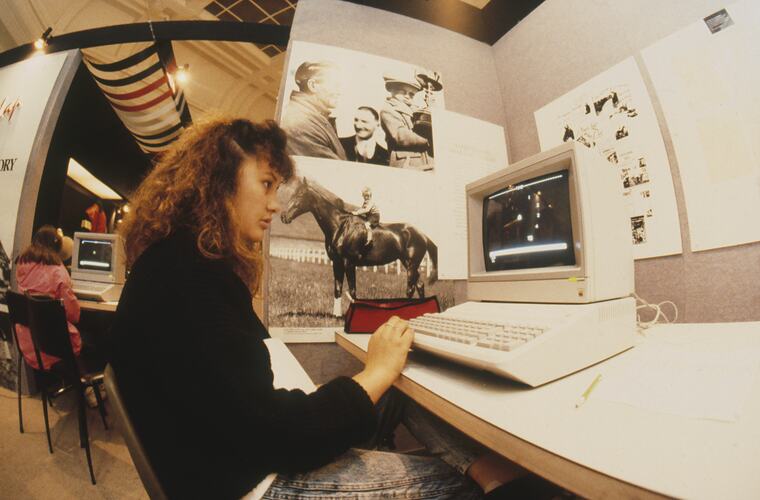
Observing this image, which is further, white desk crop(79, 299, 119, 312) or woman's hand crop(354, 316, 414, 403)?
white desk crop(79, 299, 119, 312)

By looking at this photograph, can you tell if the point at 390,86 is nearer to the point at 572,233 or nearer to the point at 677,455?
the point at 572,233

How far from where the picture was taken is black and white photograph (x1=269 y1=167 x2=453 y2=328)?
1.29 metres

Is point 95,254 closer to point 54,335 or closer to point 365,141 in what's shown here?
point 54,335

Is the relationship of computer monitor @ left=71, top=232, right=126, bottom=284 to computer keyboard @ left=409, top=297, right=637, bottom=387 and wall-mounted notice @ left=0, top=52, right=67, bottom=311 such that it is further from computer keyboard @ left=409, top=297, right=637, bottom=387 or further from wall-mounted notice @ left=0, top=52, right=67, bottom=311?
computer keyboard @ left=409, top=297, right=637, bottom=387

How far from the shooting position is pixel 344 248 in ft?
4.43

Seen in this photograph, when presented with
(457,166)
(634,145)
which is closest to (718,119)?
(634,145)

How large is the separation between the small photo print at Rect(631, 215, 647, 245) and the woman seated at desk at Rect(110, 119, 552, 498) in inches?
39.8

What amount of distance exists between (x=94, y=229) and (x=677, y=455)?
723 centimetres

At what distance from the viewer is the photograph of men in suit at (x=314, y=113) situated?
1.37 m

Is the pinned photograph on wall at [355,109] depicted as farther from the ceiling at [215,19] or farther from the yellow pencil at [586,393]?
the yellow pencil at [586,393]

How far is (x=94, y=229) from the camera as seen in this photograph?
5.21 metres

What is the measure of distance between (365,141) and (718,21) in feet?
4.26

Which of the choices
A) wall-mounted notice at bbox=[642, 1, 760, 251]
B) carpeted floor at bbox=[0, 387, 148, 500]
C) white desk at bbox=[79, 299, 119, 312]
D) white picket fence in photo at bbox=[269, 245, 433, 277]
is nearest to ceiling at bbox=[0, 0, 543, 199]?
white picket fence in photo at bbox=[269, 245, 433, 277]

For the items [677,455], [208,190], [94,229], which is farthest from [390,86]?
[94,229]
